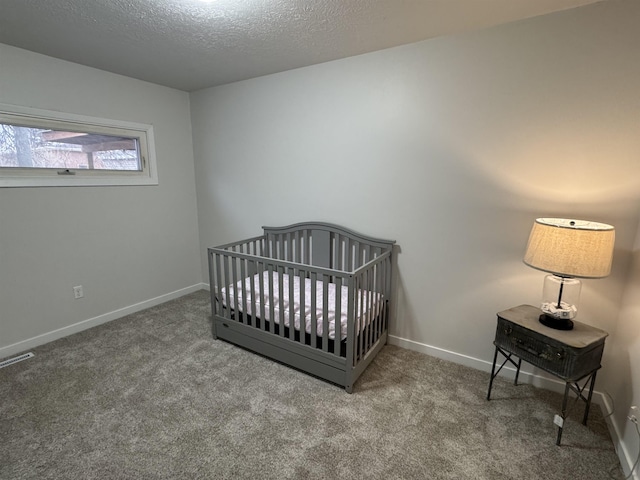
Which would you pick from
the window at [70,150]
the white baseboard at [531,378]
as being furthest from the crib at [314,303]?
the window at [70,150]

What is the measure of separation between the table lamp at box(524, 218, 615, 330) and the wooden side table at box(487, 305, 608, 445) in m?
0.09

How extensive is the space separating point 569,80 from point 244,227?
9.82ft

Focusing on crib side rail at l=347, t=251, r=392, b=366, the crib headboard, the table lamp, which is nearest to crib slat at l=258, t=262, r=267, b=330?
the crib headboard

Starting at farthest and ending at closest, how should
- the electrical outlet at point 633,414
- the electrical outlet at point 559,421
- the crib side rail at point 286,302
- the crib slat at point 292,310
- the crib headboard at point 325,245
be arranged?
the crib headboard at point 325,245 < the crib slat at point 292,310 < the crib side rail at point 286,302 < the electrical outlet at point 559,421 < the electrical outlet at point 633,414

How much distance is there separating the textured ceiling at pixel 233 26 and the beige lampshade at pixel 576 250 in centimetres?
127

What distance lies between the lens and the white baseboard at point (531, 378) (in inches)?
61.9

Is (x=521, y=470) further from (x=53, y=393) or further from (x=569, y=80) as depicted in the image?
(x=53, y=393)

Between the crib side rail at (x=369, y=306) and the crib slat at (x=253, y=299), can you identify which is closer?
the crib side rail at (x=369, y=306)

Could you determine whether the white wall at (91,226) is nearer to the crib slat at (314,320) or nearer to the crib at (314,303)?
the crib at (314,303)

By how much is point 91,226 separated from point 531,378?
3888 millimetres

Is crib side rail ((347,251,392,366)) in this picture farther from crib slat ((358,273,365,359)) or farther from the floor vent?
the floor vent

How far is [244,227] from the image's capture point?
3506mm

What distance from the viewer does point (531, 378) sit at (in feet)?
7.11

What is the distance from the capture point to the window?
2.41 meters
